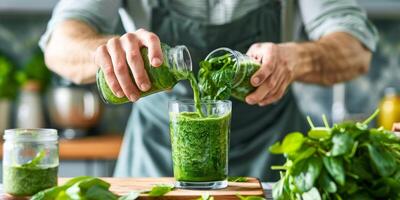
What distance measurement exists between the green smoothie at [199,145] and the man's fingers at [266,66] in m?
0.20

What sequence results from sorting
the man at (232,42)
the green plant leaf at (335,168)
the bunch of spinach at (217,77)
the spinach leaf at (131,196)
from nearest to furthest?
the green plant leaf at (335,168), the spinach leaf at (131,196), the bunch of spinach at (217,77), the man at (232,42)

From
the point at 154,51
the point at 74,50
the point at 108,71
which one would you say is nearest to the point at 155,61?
the point at 154,51

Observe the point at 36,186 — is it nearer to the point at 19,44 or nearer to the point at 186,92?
the point at 186,92

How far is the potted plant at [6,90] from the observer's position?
3436mm

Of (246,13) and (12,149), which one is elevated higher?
(246,13)

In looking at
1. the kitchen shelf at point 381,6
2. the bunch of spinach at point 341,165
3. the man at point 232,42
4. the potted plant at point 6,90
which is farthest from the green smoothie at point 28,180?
the kitchen shelf at point 381,6

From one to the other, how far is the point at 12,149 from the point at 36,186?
0.08m

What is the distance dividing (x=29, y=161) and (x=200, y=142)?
287mm

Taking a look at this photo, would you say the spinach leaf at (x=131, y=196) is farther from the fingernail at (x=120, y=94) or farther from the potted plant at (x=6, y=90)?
the potted plant at (x=6, y=90)

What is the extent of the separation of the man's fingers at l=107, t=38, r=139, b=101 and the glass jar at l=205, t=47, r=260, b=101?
0.50 ft

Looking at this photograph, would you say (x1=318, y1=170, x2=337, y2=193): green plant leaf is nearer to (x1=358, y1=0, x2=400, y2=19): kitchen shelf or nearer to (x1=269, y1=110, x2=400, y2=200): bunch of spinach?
(x1=269, y1=110, x2=400, y2=200): bunch of spinach

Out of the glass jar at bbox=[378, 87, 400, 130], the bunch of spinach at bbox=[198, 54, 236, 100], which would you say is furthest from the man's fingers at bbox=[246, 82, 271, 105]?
the glass jar at bbox=[378, 87, 400, 130]

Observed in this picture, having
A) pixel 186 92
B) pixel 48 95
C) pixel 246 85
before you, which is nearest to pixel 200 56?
pixel 186 92

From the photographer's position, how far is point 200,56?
2104 millimetres
